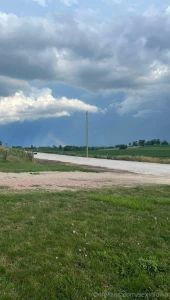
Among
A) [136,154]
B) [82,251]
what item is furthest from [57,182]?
[136,154]

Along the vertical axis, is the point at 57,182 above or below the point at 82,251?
above

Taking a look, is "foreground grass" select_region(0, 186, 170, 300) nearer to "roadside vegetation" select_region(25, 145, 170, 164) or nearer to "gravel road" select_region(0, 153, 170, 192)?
"gravel road" select_region(0, 153, 170, 192)

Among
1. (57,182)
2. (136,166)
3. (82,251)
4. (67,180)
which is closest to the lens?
(82,251)

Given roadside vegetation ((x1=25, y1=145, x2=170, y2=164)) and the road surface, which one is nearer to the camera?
the road surface

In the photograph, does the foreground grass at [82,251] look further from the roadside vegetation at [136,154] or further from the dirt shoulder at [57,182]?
the roadside vegetation at [136,154]

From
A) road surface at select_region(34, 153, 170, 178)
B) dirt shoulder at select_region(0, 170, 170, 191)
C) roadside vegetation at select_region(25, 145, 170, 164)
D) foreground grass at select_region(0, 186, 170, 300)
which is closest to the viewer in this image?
foreground grass at select_region(0, 186, 170, 300)

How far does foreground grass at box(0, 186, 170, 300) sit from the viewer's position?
149 inches

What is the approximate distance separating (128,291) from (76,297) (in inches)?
28.1

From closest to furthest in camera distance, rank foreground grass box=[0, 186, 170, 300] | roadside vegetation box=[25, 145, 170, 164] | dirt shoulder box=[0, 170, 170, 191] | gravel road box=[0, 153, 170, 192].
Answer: foreground grass box=[0, 186, 170, 300]
dirt shoulder box=[0, 170, 170, 191]
gravel road box=[0, 153, 170, 192]
roadside vegetation box=[25, 145, 170, 164]

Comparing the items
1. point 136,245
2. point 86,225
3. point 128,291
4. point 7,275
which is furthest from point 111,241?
point 7,275

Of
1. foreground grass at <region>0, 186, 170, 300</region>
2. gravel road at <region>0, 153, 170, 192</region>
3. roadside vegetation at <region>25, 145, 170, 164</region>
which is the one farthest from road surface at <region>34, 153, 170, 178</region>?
foreground grass at <region>0, 186, 170, 300</region>

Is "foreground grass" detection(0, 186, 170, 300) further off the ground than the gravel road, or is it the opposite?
the gravel road

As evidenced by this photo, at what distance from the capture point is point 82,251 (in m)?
4.78

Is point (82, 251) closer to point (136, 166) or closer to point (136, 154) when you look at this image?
point (136, 166)
